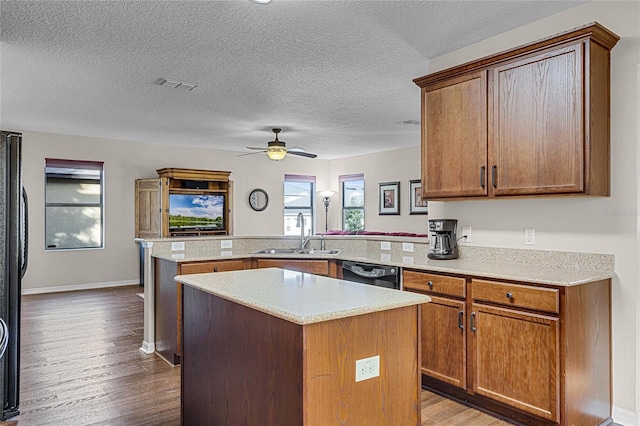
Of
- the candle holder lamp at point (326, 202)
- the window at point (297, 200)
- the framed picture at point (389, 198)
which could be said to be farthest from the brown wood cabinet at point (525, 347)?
the window at point (297, 200)

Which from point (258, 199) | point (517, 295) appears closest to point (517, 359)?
point (517, 295)

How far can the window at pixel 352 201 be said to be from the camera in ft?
31.0

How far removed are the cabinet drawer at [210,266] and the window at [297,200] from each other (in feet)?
18.3

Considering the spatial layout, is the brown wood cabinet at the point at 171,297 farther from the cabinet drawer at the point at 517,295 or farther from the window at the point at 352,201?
the window at the point at 352,201

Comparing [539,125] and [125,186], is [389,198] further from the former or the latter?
[539,125]

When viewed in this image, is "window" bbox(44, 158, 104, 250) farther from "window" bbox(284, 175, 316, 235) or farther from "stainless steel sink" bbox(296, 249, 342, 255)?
"stainless steel sink" bbox(296, 249, 342, 255)

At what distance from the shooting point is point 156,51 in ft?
11.2

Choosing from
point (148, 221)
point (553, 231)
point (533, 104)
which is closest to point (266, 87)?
point (533, 104)

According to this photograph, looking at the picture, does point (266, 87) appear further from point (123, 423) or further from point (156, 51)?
point (123, 423)

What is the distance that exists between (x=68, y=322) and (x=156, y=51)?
10.8ft

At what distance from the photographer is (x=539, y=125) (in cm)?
265

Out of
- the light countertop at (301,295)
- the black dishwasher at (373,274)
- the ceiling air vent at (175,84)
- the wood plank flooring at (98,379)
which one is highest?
the ceiling air vent at (175,84)

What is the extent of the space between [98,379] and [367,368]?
250 cm

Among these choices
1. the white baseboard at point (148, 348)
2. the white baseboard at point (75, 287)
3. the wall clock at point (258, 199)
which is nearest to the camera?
the white baseboard at point (148, 348)
